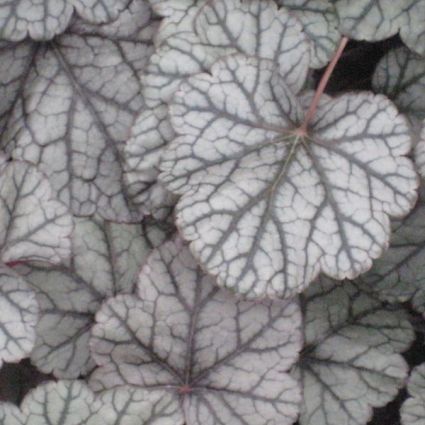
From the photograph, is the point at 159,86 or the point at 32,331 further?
the point at 159,86

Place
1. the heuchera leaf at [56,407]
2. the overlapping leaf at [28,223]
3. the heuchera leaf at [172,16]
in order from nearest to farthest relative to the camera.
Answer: the heuchera leaf at [56,407], the overlapping leaf at [28,223], the heuchera leaf at [172,16]

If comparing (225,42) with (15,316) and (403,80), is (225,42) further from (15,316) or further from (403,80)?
(15,316)

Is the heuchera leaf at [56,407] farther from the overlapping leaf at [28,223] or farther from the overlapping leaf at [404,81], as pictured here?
the overlapping leaf at [404,81]

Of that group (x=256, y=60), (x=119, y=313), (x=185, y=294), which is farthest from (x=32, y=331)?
(x=256, y=60)

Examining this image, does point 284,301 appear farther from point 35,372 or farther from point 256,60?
point 35,372

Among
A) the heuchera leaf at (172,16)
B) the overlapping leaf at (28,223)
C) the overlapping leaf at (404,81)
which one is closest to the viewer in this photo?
the overlapping leaf at (28,223)

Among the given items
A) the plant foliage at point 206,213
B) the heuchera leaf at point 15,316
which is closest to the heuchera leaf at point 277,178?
the plant foliage at point 206,213
